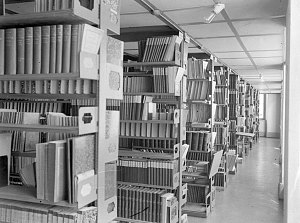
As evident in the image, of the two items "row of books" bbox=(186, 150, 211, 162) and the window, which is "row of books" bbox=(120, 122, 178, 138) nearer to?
"row of books" bbox=(186, 150, 211, 162)

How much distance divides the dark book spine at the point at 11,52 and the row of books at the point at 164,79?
1.91 metres

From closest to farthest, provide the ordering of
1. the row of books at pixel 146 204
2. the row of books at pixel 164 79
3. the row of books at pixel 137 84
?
the row of books at pixel 146 204
the row of books at pixel 164 79
the row of books at pixel 137 84

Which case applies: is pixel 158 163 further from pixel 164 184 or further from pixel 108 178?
pixel 108 178

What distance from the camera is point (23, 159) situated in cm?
275

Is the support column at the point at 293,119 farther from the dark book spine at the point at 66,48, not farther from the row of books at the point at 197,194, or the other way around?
the row of books at the point at 197,194

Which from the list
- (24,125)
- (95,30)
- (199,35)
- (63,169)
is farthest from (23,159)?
(199,35)

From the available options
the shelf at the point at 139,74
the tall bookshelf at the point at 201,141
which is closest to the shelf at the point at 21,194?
the shelf at the point at 139,74

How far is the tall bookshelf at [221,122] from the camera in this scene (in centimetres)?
644

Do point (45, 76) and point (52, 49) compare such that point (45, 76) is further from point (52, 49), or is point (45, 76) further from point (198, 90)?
point (198, 90)

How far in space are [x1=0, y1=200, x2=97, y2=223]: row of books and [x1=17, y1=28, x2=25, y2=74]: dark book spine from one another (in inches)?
36.4

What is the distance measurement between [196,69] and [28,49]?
3.36 metres

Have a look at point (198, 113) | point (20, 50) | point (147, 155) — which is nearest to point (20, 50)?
point (20, 50)

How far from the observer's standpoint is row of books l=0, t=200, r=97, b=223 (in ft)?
6.97

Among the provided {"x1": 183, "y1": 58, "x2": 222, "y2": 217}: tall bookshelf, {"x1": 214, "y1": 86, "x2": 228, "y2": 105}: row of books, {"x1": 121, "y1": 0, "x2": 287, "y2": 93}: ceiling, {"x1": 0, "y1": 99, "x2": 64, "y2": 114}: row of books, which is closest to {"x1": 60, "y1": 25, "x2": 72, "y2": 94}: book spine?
{"x1": 0, "y1": 99, "x2": 64, "y2": 114}: row of books
